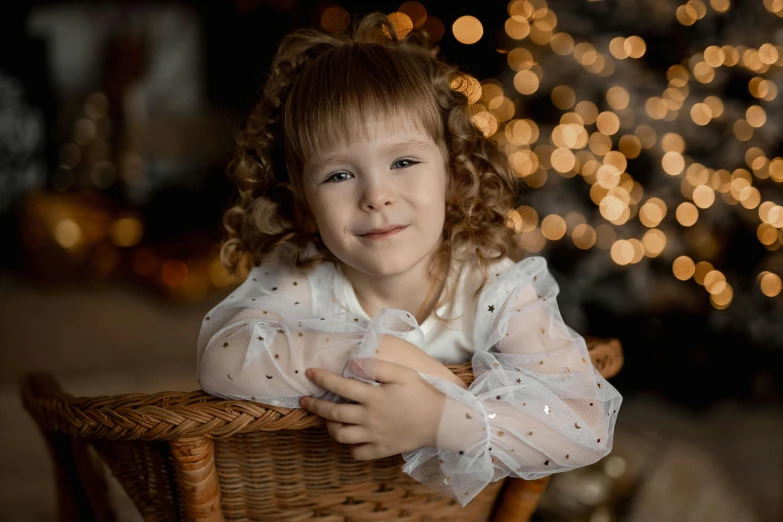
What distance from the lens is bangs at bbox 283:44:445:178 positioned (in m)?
0.96

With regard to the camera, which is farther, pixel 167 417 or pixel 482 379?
pixel 482 379

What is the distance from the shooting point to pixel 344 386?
77cm

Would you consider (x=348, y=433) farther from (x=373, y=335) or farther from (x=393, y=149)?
(x=393, y=149)

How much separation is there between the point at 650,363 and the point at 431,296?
1.42 m

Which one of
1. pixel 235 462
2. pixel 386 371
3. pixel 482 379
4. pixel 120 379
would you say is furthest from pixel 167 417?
pixel 120 379

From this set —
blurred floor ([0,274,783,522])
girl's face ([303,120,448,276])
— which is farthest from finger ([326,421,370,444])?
blurred floor ([0,274,783,522])

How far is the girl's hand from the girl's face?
9.6 inches

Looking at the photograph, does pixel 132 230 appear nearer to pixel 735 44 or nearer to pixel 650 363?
pixel 650 363

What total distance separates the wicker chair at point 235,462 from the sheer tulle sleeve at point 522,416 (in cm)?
4

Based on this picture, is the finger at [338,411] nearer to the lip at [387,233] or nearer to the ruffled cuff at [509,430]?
the ruffled cuff at [509,430]

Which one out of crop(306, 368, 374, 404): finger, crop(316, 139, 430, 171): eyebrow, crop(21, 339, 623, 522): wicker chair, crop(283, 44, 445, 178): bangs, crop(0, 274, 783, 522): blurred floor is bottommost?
crop(0, 274, 783, 522): blurred floor

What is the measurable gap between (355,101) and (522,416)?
1.52 feet

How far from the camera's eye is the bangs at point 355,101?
962mm

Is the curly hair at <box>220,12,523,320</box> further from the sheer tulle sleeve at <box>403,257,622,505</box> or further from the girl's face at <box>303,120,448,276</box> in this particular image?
the sheer tulle sleeve at <box>403,257,622,505</box>
